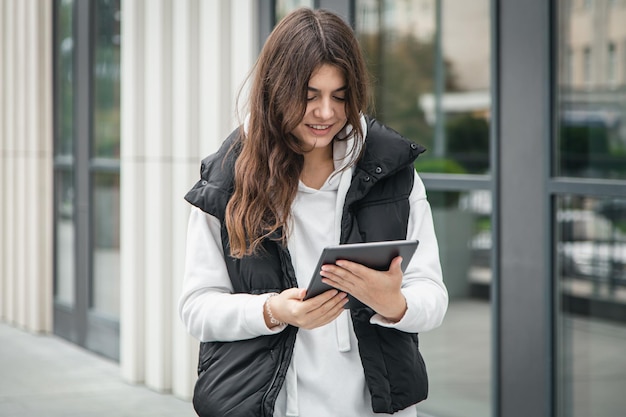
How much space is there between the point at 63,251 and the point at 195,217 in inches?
273

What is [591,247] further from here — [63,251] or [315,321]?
[63,251]

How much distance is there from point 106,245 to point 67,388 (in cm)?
161

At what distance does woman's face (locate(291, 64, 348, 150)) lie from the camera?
2111mm

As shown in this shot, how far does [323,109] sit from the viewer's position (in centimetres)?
211

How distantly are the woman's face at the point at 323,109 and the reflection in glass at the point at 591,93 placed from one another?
2060 mm

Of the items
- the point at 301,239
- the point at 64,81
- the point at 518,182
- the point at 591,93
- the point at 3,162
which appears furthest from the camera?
the point at 3,162

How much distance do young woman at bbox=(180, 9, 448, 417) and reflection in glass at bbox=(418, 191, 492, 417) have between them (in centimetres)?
224

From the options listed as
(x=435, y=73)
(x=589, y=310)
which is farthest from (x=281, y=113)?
(x=435, y=73)

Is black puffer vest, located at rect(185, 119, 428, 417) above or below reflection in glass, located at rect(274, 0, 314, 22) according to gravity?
below

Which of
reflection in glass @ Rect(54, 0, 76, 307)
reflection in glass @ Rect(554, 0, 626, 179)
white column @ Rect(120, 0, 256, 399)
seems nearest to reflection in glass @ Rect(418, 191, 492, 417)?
reflection in glass @ Rect(554, 0, 626, 179)

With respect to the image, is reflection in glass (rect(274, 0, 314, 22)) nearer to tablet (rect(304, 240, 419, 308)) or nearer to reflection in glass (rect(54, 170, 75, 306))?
reflection in glass (rect(54, 170, 75, 306))

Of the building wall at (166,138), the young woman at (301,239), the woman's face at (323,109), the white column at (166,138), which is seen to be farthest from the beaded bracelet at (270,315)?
the white column at (166,138)

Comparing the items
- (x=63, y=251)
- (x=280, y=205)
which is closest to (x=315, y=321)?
(x=280, y=205)

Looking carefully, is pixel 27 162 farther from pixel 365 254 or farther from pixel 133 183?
pixel 365 254
